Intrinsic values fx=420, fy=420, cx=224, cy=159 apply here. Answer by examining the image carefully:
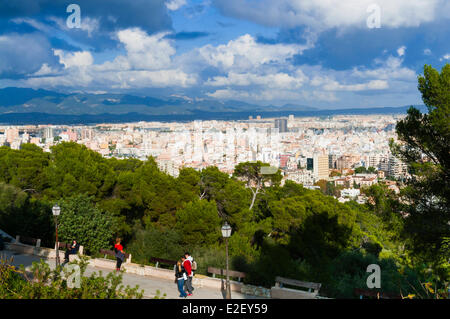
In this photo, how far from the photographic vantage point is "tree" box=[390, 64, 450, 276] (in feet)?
21.7

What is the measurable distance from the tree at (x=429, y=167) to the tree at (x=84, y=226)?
20.0ft

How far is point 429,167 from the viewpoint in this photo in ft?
22.4

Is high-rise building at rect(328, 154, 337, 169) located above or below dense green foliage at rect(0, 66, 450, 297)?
above

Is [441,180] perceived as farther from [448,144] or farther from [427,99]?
[427,99]

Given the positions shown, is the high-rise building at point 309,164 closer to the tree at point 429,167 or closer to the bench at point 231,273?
the tree at point 429,167

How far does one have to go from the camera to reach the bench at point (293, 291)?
563 centimetres

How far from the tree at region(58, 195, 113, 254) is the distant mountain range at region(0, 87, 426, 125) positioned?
103201mm

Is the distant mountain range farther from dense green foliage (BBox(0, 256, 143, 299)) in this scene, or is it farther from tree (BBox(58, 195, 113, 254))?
dense green foliage (BBox(0, 256, 143, 299))

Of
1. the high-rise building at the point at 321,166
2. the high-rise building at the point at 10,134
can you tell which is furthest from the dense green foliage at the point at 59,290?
the high-rise building at the point at 10,134

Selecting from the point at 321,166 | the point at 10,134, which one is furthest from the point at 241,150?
the point at 10,134

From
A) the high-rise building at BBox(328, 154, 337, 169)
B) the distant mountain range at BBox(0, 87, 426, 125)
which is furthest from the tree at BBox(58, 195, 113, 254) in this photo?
the distant mountain range at BBox(0, 87, 426, 125)

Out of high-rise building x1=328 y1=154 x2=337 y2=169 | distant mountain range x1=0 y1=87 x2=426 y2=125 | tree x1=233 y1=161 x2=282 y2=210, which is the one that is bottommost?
tree x1=233 y1=161 x2=282 y2=210
